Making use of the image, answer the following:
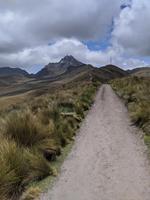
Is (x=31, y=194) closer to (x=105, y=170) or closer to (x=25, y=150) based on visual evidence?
(x=25, y=150)

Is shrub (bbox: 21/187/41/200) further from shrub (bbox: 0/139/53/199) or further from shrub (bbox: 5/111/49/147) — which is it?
shrub (bbox: 5/111/49/147)

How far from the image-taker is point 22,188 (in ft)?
27.2

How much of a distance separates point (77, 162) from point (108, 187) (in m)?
2.57

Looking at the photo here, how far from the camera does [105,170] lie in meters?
9.48

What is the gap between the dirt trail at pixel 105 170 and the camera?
7.86 metres

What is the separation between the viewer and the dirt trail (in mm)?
7855

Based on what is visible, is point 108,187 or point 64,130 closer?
point 108,187

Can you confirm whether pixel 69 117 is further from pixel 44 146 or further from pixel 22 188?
pixel 22 188

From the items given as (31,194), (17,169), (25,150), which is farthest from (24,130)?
(31,194)

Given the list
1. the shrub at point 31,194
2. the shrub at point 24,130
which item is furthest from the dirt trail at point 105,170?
the shrub at point 24,130

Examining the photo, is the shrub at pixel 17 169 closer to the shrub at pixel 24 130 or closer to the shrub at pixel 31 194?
the shrub at pixel 31 194

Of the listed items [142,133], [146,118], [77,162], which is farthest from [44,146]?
[146,118]

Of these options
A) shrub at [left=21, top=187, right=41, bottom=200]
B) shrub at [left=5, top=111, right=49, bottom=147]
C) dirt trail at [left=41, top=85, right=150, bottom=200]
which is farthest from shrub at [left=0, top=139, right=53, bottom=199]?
shrub at [left=5, top=111, right=49, bottom=147]

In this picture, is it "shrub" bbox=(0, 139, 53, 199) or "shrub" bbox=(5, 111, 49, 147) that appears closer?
"shrub" bbox=(0, 139, 53, 199)
